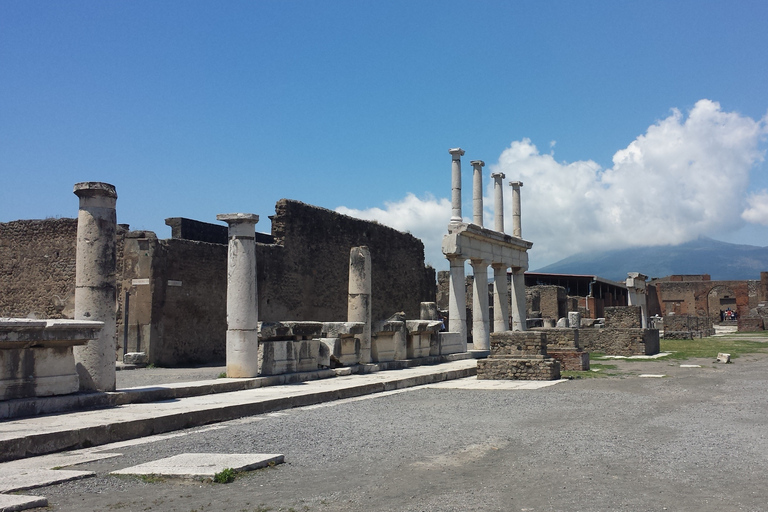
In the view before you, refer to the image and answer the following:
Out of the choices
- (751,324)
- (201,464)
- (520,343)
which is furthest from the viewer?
(751,324)

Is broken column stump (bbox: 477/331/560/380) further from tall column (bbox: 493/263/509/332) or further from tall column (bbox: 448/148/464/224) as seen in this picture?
tall column (bbox: 493/263/509/332)

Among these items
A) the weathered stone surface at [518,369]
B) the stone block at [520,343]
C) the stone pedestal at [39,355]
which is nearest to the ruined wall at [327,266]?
the weathered stone surface at [518,369]

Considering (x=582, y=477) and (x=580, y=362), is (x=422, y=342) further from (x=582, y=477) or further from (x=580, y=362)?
(x=582, y=477)

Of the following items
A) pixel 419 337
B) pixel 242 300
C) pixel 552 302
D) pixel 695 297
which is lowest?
pixel 419 337

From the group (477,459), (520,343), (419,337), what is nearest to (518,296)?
(419,337)

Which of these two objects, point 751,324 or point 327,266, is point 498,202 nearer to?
point 327,266

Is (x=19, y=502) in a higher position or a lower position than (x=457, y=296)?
lower

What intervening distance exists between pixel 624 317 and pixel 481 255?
550 centimetres

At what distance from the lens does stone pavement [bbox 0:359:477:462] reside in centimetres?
640

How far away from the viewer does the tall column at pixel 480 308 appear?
70.7ft

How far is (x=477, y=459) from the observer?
597 cm

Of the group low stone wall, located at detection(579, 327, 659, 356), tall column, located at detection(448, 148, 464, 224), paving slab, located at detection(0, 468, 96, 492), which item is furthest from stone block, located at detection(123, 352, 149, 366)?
low stone wall, located at detection(579, 327, 659, 356)

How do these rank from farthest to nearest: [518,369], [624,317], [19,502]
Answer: [624,317], [518,369], [19,502]

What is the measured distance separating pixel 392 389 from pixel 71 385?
5882 mm
